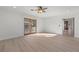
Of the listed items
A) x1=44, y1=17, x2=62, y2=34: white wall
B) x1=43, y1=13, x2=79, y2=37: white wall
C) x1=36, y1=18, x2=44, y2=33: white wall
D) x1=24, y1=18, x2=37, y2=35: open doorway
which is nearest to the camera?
x1=43, y1=13, x2=79, y2=37: white wall

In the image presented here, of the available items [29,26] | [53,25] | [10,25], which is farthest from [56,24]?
[10,25]

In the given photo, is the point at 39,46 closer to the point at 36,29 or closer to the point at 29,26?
the point at 29,26

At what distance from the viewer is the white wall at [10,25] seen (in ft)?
24.1

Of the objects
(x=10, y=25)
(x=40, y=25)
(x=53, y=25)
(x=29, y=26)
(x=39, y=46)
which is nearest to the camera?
(x=39, y=46)

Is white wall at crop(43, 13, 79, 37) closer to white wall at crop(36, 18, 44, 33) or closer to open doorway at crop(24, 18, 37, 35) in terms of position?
white wall at crop(36, 18, 44, 33)

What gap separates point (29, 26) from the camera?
1212 centimetres

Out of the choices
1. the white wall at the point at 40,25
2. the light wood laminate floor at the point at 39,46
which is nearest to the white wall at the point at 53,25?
the white wall at the point at 40,25

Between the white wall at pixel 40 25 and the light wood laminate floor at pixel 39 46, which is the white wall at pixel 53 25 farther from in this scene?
the light wood laminate floor at pixel 39 46

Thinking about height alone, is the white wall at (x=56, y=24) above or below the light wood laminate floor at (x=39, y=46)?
above

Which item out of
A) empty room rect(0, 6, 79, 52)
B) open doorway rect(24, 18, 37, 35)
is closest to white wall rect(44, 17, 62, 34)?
empty room rect(0, 6, 79, 52)

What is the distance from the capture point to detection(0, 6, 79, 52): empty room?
513 cm

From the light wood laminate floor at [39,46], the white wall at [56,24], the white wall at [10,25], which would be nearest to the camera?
the light wood laminate floor at [39,46]

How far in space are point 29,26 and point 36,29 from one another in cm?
153
